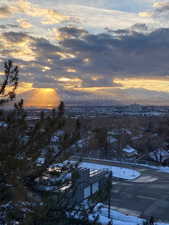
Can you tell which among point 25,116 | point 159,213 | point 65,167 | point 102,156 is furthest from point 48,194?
point 102,156

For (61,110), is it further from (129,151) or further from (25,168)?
(129,151)

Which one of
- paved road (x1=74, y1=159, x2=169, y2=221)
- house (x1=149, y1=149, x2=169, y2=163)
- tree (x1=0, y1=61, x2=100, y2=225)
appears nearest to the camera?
tree (x1=0, y1=61, x2=100, y2=225)

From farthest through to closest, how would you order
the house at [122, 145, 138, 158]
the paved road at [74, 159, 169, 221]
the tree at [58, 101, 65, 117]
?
the house at [122, 145, 138, 158] < the paved road at [74, 159, 169, 221] < the tree at [58, 101, 65, 117]

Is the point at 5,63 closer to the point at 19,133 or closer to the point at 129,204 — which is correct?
the point at 19,133

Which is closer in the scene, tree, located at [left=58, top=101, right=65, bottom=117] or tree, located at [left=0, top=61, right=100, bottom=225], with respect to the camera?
tree, located at [left=0, top=61, right=100, bottom=225]

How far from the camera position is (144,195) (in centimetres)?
2169

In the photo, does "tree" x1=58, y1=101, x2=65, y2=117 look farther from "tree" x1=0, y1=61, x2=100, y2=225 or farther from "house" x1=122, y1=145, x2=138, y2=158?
"house" x1=122, y1=145, x2=138, y2=158

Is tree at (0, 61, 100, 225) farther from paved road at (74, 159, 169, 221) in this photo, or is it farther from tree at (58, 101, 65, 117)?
paved road at (74, 159, 169, 221)

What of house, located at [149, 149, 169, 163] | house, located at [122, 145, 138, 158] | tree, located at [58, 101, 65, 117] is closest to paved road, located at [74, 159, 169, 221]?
house, located at [149, 149, 169, 163]

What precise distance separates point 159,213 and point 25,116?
14827 millimetres

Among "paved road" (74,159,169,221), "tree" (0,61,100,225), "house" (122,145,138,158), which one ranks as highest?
"tree" (0,61,100,225)

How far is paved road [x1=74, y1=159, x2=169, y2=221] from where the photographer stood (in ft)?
59.9

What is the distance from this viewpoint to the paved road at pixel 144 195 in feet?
59.9

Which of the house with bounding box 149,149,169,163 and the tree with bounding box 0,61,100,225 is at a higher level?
the tree with bounding box 0,61,100,225
